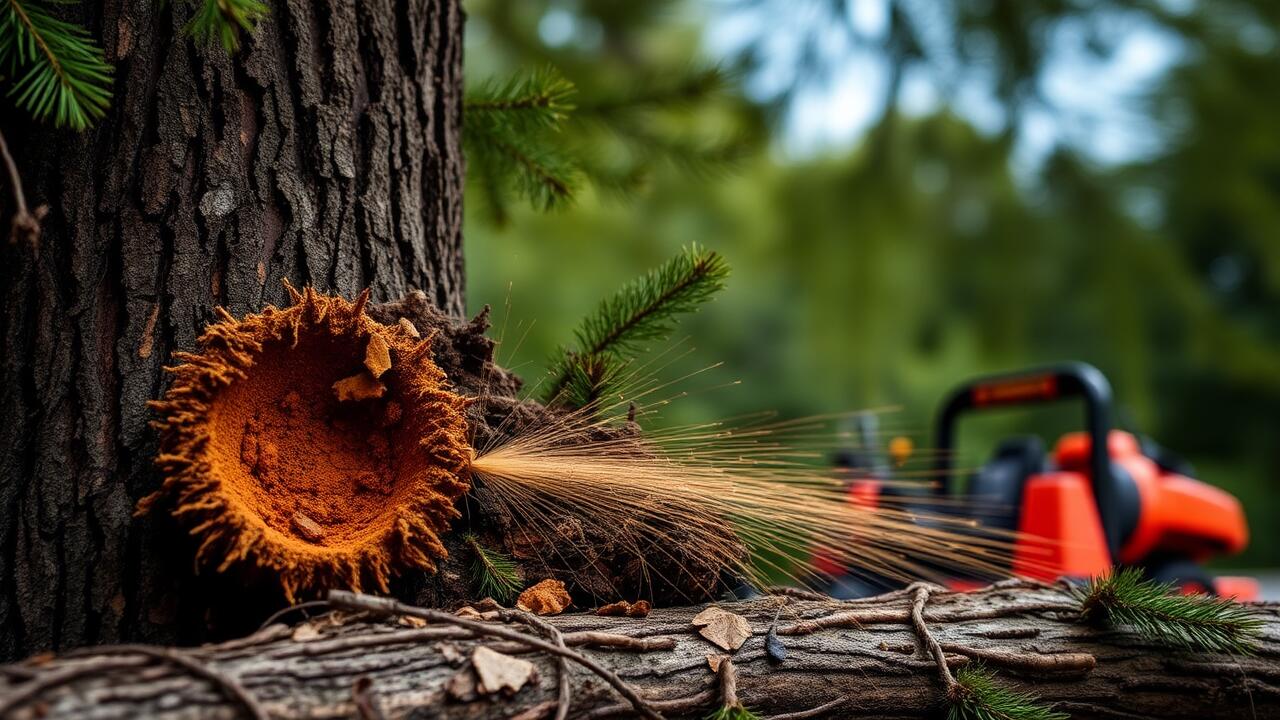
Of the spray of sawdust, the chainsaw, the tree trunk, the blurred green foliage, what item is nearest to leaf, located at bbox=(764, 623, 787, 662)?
the spray of sawdust

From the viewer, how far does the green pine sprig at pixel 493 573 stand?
1202 millimetres

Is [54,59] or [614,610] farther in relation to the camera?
[614,610]

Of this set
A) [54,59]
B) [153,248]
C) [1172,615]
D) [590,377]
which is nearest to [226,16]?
[54,59]

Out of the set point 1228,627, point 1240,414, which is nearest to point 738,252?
point 1228,627

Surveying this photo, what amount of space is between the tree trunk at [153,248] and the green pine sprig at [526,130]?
0.26 metres

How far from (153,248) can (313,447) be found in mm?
331

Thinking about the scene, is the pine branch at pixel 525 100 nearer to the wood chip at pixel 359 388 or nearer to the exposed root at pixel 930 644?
the wood chip at pixel 359 388

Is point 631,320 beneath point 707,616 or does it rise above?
above

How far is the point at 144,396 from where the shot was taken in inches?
44.1

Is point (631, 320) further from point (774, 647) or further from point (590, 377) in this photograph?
point (774, 647)

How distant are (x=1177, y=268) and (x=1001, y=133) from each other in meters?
0.90

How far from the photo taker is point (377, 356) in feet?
3.77

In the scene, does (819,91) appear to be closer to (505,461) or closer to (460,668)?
(505,461)

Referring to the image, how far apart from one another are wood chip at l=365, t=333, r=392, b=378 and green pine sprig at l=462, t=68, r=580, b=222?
1.98 ft
